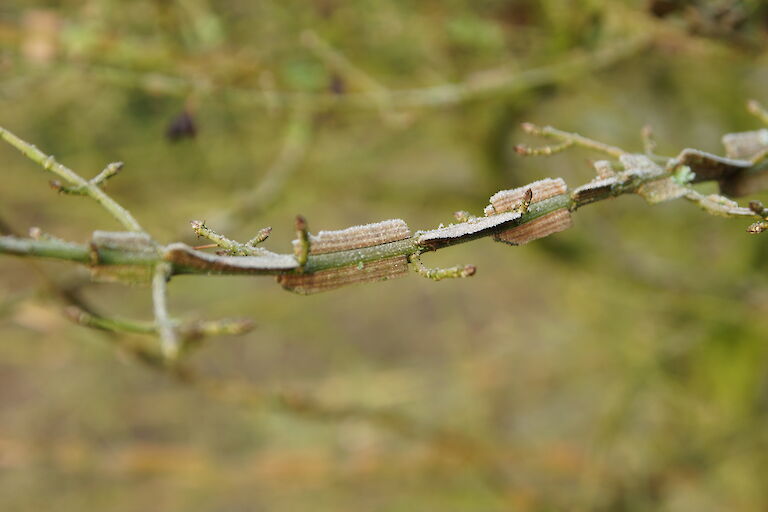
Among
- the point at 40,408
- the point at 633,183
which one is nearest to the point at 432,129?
the point at 633,183

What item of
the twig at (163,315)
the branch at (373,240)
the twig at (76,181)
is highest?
the twig at (76,181)

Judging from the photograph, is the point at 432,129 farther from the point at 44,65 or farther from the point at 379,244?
the point at 379,244

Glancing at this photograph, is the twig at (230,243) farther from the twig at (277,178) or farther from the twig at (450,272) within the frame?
the twig at (277,178)

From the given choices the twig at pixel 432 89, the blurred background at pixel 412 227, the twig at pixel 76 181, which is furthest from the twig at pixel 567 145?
the twig at pixel 432 89

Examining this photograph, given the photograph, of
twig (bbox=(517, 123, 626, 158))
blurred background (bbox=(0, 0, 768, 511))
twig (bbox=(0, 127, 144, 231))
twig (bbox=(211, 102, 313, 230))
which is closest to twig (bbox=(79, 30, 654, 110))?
blurred background (bbox=(0, 0, 768, 511))

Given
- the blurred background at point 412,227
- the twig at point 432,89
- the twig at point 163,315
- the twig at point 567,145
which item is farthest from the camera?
the blurred background at point 412,227

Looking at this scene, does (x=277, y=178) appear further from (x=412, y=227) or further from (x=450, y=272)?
(x=450, y=272)

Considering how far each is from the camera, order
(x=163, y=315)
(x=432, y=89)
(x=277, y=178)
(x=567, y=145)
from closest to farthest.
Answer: (x=163, y=315) → (x=567, y=145) → (x=432, y=89) → (x=277, y=178)

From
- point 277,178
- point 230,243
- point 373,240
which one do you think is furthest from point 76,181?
point 277,178

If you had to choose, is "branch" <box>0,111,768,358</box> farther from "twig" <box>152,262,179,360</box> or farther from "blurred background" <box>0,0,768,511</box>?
"blurred background" <box>0,0,768,511</box>
